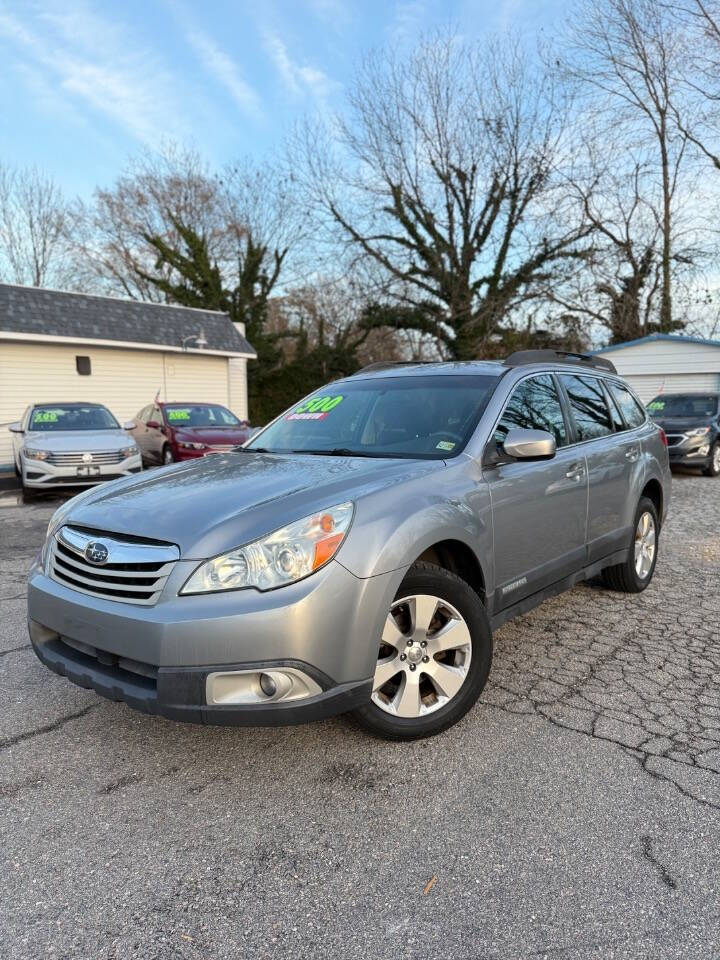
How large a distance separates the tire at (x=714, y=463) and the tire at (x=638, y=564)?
27.4 feet

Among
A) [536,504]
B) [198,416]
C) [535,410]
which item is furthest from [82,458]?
[536,504]

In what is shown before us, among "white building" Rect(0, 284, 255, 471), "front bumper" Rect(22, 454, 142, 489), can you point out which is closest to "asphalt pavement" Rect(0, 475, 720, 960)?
"front bumper" Rect(22, 454, 142, 489)

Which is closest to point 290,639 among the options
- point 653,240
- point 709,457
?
Answer: point 709,457

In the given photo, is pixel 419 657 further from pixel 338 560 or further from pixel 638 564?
pixel 638 564

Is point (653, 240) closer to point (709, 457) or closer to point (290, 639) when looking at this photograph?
point (709, 457)

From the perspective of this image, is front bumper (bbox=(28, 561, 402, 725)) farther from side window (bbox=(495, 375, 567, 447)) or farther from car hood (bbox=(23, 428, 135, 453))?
car hood (bbox=(23, 428, 135, 453))

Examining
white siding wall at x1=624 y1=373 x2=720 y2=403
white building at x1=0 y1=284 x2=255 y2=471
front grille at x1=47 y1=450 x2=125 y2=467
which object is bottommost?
front grille at x1=47 y1=450 x2=125 y2=467

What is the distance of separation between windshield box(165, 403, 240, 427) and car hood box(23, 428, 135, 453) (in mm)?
2687

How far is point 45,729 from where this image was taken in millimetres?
3018

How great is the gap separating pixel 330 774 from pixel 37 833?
1.07 meters

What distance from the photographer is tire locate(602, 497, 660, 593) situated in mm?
4833

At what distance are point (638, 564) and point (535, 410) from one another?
184 cm

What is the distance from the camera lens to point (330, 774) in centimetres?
265

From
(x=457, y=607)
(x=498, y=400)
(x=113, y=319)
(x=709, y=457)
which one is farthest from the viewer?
(x=113, y=319)
